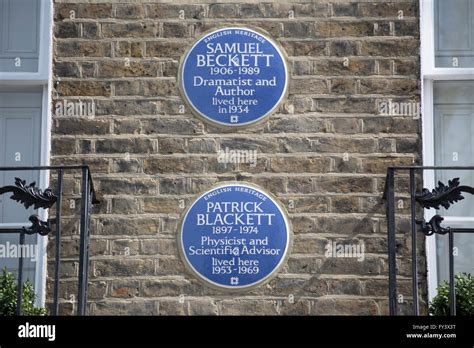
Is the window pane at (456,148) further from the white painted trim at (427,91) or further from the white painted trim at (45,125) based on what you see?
the white painted trim at (45,125)

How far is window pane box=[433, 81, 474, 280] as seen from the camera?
1034cm

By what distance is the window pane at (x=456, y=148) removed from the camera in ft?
33.9

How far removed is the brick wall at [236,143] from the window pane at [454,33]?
20 centimetres

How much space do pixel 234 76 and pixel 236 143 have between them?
1.55ft

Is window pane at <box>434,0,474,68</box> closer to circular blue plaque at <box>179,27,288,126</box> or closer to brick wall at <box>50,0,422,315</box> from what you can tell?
brick wall at <box>50,0,422,315</box>

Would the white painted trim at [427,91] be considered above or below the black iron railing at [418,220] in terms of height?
above

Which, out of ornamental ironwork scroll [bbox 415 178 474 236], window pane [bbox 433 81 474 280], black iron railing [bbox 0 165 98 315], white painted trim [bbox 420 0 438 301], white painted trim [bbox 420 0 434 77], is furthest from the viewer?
white painted trim [bbox 420 0 434 77]

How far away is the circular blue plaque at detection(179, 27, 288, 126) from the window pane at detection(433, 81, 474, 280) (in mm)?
1118

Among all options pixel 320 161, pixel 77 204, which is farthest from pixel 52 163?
pixel 320 161

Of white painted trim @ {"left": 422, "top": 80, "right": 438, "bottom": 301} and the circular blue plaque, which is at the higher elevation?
the circular blue plaque
